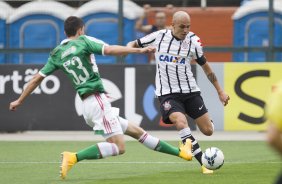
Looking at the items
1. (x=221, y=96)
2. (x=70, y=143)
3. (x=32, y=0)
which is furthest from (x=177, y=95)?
(x=32, y=0)

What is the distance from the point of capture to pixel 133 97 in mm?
18062

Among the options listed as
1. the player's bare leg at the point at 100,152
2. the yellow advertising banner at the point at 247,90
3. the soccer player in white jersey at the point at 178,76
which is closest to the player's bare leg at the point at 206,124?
the soccer player in white jersey at the point at 178,76

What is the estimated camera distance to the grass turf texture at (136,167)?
33.2ft

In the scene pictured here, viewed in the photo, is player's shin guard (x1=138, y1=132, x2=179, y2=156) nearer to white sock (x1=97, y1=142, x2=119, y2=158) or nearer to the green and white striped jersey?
white sock (x1=97, y1=142, x2=119, y2=158)

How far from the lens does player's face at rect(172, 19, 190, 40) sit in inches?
430

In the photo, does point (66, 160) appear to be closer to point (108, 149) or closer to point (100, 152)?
point (100, 152)

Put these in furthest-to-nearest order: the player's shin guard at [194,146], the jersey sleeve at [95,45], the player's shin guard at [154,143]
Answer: the player's shin guard at [194,146] → the player's shin guard at [154,143] → the jersey sleeve at [95,45]

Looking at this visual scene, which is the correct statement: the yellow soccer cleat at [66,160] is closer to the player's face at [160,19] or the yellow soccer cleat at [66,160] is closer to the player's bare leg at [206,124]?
the player's bare leg at [206,124]

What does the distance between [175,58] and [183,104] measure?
613 mm

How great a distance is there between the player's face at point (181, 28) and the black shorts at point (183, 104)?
2.54 feet

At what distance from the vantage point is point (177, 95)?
11.3 m

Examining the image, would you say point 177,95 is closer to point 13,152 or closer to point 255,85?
point 13,152

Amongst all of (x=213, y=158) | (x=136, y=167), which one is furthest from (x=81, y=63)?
(x=136, y=167)

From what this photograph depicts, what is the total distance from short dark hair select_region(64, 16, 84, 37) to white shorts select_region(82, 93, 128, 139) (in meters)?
0.78
